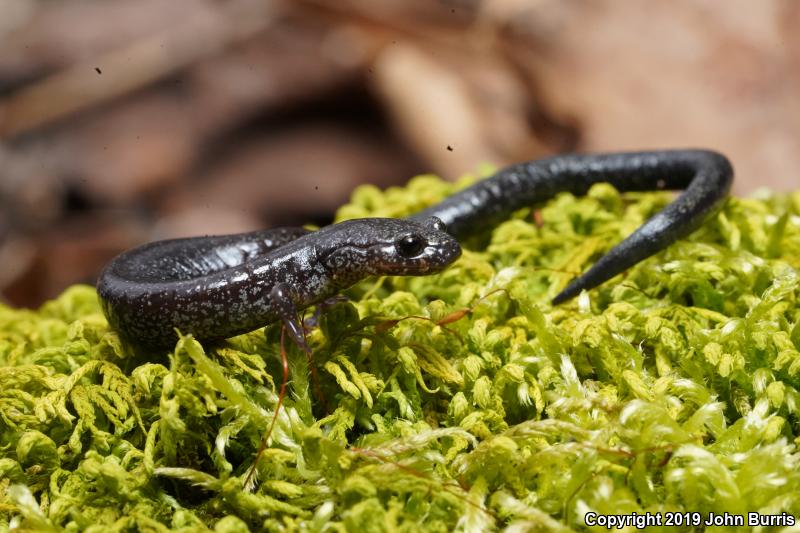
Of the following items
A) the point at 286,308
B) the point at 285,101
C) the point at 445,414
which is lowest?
the point at 445,414

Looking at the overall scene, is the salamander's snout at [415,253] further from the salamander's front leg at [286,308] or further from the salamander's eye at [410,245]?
the salamander's front leg at [286,308]

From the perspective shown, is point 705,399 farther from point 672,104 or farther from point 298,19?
point 298,19

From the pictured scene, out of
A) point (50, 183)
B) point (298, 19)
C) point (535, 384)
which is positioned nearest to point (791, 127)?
point (535, 384)
